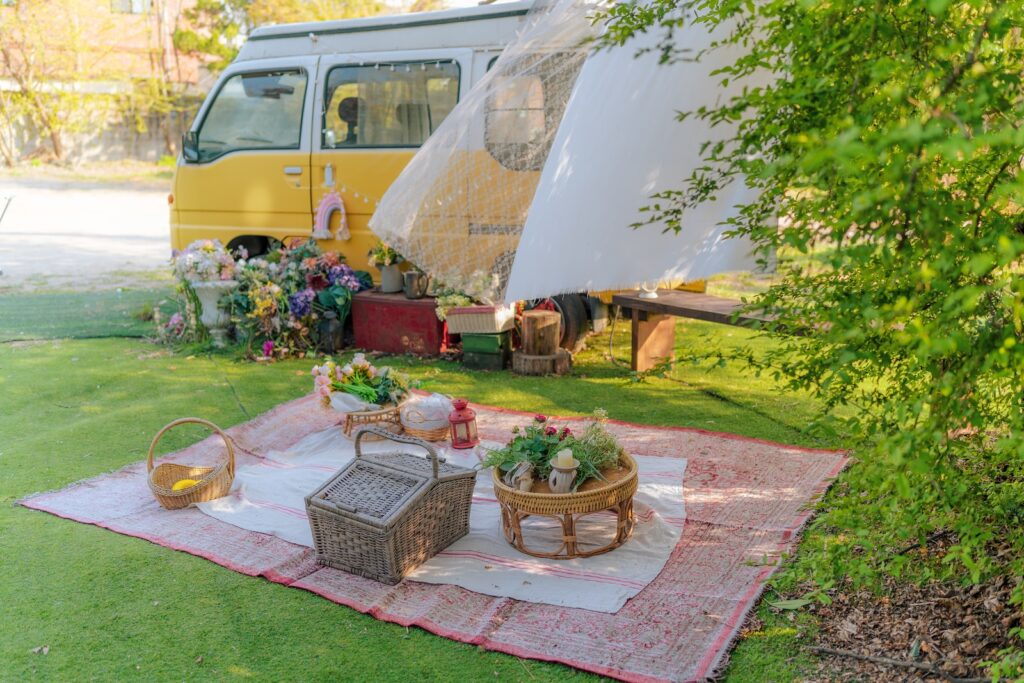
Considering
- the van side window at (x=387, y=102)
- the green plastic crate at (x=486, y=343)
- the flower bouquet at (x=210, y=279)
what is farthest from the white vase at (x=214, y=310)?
the green plastic crate at (x=486, y=343)

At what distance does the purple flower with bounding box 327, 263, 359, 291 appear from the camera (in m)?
7.23

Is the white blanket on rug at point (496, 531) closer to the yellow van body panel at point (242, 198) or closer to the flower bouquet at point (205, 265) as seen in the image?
the flower bouquet at point (205, 265)

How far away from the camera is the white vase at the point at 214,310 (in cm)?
717

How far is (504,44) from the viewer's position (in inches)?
259

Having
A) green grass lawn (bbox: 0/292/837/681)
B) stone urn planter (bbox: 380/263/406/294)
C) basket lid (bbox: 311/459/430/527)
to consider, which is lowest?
green grass lawn (bbox: 0/292/837/681)

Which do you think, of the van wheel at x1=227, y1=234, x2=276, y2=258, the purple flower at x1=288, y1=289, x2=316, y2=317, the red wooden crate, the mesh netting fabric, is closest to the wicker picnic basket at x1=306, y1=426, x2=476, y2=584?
the mesh netting fabric

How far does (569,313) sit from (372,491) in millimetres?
3476

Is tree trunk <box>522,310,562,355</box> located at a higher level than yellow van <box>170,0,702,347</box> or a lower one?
lower

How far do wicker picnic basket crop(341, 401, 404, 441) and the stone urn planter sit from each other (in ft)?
7.11

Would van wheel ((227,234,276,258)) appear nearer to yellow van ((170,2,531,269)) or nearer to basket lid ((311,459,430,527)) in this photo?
yellow van ((170,2,531,269))

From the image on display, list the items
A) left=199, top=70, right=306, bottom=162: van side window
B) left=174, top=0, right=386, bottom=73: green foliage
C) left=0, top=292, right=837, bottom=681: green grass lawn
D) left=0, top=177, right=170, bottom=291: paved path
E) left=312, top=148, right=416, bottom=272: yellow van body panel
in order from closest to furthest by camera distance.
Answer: left=0, top=292, right=837, bottom=681: green grass lawn
left=312, top=148, right=416, bottom=272: yellow van body panel
left=199, top=70, right=306, bottom=162: van side window
left=0, top=177, right=170, bottom=291: paved path
left=174, top=0, right=386, bottom=73: green foliage

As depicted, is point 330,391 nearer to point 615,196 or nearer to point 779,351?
point 615,196

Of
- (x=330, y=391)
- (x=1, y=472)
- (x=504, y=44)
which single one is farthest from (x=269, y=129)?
(x=1, y=472)

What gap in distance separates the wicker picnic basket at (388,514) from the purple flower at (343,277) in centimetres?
348
